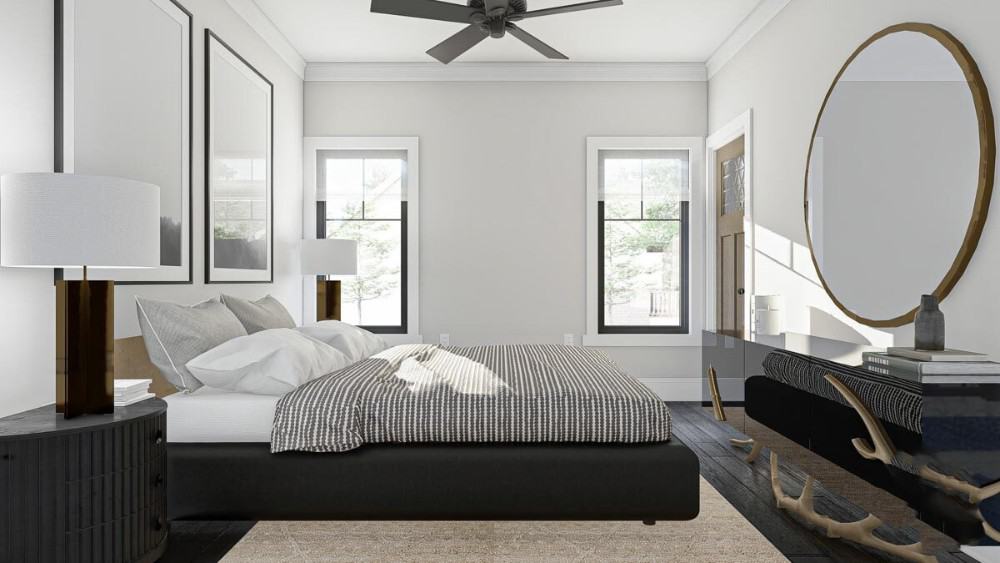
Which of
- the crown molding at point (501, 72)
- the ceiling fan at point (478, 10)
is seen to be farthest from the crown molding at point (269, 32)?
the ceiling fan at point (478, 10)

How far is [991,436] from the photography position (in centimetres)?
176

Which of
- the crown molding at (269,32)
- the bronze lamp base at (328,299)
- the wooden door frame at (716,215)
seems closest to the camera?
the crown molding at (269,32)

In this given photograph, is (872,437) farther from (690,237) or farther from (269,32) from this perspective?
(269,32)

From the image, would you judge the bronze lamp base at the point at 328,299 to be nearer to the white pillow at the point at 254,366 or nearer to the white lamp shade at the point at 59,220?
the white pillow at the point at 254,366

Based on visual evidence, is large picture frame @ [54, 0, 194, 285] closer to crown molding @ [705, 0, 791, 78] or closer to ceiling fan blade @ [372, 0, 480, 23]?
ceiling fan blade @ [372, 0, 480, 23]

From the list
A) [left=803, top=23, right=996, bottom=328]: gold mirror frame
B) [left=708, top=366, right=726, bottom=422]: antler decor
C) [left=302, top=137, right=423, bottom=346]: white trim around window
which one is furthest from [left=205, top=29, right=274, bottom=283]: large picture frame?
[left=803, top=23, right=996, bottom=328]: gold mirror frame

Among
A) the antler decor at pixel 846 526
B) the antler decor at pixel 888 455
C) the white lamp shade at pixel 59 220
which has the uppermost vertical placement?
the white lamp shade at pixel 59 220

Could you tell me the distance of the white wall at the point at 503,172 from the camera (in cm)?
503

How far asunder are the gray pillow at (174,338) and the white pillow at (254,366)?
0.10 meters

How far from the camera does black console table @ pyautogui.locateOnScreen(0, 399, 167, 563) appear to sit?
1664mm

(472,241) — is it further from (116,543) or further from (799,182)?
(116,543)

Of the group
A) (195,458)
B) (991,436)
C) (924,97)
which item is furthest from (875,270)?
(195,458)

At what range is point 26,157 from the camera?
2109 millimetres

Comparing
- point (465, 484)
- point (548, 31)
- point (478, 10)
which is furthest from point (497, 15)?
point (465, 484)
